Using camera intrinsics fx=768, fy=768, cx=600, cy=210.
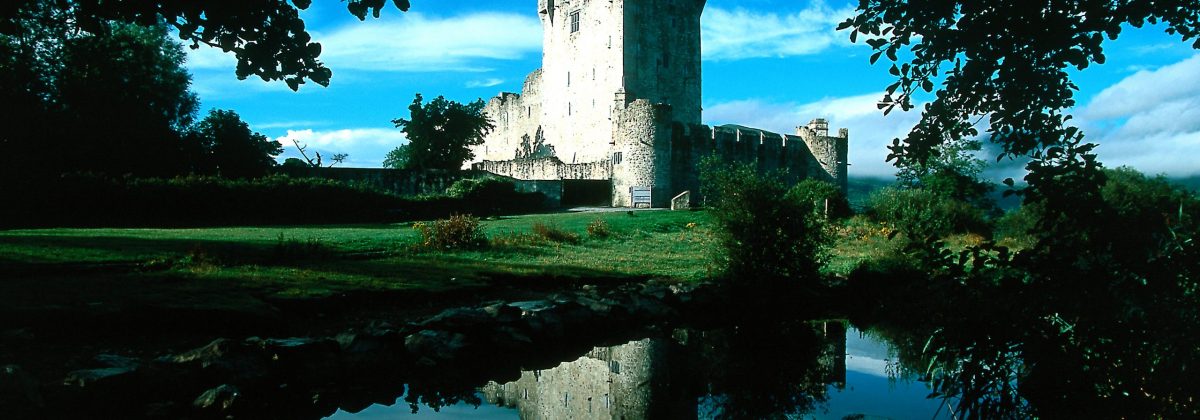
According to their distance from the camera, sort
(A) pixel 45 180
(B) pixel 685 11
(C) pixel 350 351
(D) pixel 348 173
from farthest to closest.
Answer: (B) pixel 685 11 → (D) pixel 348 173 → (A) pixel 45 180 → (C) pixel 350 351

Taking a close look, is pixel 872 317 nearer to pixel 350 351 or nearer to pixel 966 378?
pixel 966 378

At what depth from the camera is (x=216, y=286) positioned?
35.2 ft

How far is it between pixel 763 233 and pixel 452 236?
7.06 metres

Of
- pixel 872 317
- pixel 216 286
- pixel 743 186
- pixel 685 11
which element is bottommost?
pixel 872 317

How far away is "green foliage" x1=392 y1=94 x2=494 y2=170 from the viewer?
48.8 m

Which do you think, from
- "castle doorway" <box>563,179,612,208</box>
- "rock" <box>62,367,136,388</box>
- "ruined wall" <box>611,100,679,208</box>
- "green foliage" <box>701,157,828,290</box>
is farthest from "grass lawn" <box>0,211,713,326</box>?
"ruined wall" <box>611,100,679,208</box>

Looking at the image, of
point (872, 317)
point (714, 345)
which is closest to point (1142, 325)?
point (714, 345)

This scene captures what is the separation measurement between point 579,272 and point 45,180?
621 inches

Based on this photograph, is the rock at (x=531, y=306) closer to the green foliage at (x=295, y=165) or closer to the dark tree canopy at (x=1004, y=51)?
the dark tree canopy at (x=1004, y=51)

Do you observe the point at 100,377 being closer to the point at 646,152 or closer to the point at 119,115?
the point at 119,115

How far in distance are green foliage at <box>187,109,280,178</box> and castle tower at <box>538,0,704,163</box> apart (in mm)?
18971

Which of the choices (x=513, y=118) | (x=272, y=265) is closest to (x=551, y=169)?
(x=513, y=118)

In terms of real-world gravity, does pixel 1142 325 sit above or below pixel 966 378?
above

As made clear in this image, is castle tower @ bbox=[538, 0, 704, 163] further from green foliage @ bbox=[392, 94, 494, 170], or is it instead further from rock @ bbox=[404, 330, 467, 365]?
rock @ bbox=[404, 330, 467, 365]
